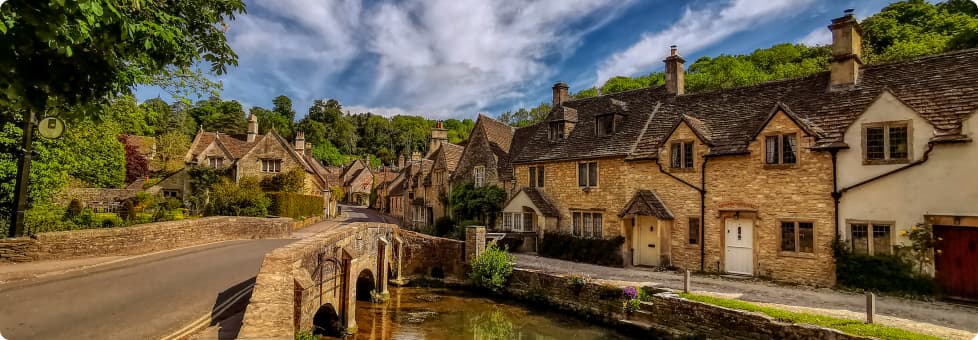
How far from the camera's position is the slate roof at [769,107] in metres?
14.6

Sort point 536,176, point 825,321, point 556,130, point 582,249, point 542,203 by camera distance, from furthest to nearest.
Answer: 1. point 556,130
2. point 536,176
3. point 542,203
4. point 582,249
5. point 825,321

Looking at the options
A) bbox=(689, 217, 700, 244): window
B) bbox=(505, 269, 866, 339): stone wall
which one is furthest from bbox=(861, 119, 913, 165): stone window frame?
bbox=(505, 269, 866, 339): stone wall

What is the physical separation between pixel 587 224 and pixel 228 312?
1722cm

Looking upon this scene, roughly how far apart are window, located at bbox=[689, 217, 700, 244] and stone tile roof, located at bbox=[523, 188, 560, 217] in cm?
699

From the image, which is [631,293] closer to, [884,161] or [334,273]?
[884,161]

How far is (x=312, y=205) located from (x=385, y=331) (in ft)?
87.7

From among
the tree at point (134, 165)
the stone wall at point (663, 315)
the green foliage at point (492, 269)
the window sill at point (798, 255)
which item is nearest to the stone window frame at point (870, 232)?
the window sill at point (798, 255)

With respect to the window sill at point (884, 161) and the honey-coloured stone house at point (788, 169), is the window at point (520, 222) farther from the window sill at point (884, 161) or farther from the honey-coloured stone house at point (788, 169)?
the window sill at point (884, 161)

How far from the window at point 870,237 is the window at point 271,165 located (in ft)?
130

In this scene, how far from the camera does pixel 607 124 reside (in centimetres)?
2409

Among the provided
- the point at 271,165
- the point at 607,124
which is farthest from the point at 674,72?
the point at 271,165

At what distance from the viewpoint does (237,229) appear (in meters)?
23.2

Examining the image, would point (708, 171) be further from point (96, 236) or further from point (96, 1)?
point (96, 236)

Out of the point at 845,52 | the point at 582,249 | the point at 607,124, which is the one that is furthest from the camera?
the point at 607,124
